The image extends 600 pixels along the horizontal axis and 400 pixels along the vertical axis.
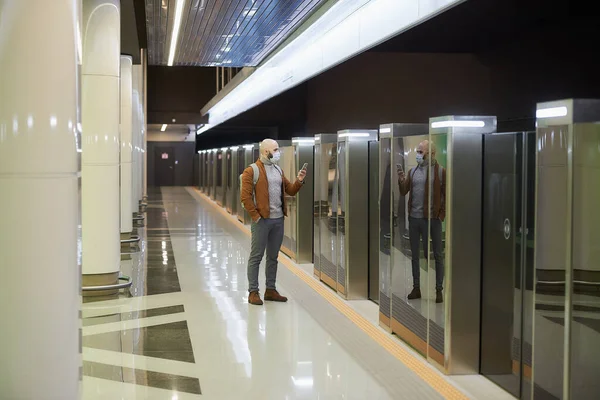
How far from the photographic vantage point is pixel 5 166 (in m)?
3.49

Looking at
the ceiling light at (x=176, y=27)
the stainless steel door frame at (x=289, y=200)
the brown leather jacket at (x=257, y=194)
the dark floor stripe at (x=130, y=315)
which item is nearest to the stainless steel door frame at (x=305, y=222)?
the stainless steel door frame at (x=289, y=200)

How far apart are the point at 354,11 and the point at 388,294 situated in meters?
4.76

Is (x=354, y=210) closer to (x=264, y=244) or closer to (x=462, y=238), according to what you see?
(x=264, y=244)

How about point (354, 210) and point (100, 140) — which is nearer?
point (354, 210)

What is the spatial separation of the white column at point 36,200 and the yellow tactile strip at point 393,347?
2.39m

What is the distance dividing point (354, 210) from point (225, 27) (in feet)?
18.9

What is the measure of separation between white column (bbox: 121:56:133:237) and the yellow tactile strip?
16.5 ft

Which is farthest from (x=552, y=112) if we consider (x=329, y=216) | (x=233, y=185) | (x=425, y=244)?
(x=233, y=185)

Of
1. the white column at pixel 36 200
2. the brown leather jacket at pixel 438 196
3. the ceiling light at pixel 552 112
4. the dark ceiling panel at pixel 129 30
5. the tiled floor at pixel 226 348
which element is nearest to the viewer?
the white column at pixel 36 200

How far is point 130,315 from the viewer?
7238 millimetres

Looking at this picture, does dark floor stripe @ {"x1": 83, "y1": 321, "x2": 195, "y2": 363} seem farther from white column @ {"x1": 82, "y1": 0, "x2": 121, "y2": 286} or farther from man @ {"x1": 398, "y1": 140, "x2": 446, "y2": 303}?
white column @ {"x1": 82, "y1": 0, "x2": 121, "y2": 286}

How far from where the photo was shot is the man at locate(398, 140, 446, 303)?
208 inches

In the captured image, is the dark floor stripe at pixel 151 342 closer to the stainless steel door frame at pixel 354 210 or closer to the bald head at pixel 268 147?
the bald head at pixel 268 147

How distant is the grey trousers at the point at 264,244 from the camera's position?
25.0ft
